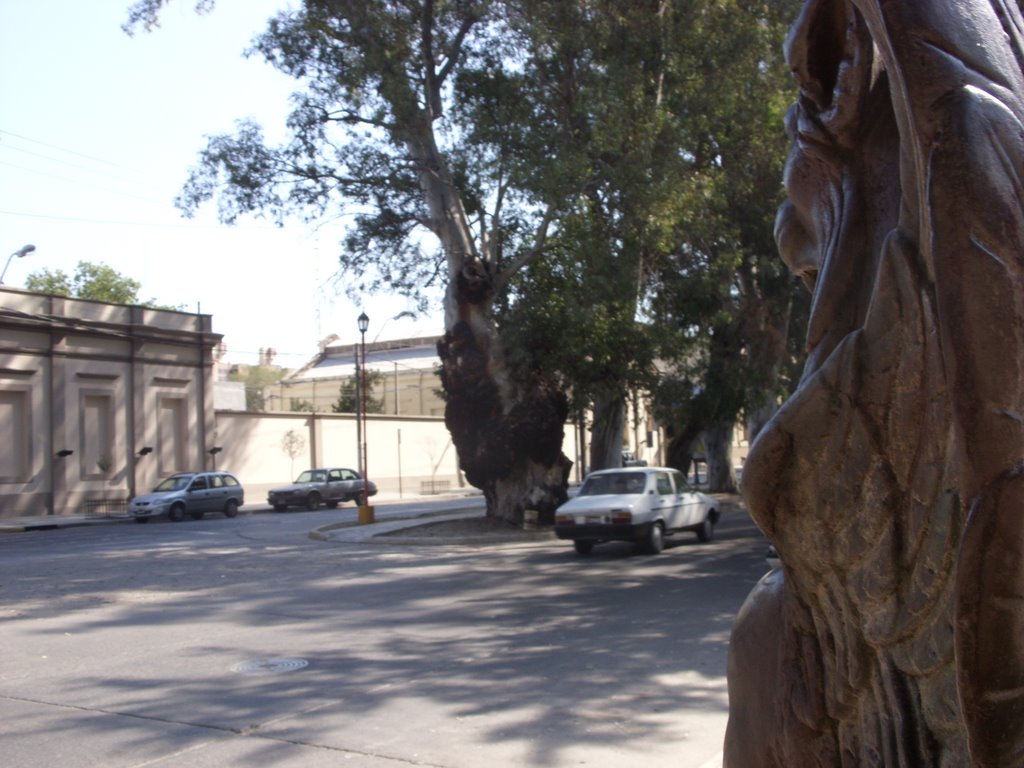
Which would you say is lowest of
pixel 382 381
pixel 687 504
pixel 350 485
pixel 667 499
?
pixel 350 485

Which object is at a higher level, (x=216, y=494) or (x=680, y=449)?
(x=680, y=449)

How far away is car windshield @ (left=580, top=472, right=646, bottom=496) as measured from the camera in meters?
17.9

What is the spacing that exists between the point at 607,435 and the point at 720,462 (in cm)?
1152

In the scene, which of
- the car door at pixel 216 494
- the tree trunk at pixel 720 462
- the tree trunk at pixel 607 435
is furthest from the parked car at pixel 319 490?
the tree trunk at pixel 607 435

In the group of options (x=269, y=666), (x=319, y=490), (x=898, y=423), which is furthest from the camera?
(x=319, y=490)

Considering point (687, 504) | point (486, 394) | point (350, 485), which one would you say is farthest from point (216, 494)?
point (687, 504)

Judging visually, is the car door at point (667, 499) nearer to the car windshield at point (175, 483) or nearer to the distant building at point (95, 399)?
the car windshield at point (175, 483)

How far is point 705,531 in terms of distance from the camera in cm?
1917

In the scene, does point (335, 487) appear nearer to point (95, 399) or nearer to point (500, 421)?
point (95, 399)

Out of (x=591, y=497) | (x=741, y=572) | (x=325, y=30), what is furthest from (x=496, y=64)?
(x=741, y=572)

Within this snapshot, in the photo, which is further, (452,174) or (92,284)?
(92,284)

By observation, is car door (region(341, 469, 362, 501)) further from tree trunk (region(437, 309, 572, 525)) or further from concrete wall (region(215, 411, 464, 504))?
tree trunk (region(437, 309, 572, 525))

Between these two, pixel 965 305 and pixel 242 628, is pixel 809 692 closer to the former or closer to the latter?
pixel 965 305

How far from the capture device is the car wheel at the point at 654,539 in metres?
17.0
